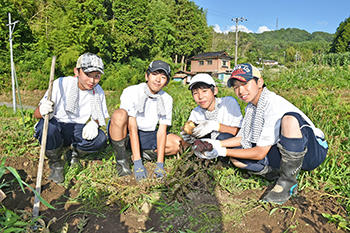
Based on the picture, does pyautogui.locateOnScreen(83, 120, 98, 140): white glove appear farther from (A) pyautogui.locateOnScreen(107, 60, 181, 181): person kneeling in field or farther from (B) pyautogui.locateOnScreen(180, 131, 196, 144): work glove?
(B) pyautogui.locateOnScreen(180, 131, 196, 144): work glove

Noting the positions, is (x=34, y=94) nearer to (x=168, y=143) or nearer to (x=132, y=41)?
(x=132, y=41)

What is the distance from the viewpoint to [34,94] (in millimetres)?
11203

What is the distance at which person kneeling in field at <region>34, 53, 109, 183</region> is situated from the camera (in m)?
2.01

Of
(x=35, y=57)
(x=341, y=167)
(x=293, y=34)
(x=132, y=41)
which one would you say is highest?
(x=293, y=34)

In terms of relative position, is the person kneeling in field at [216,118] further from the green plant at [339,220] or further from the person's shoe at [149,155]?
the green plant at [339,220]

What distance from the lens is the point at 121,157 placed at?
7.20 feet

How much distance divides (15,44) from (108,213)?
13.9 meters

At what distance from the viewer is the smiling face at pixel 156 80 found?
2.14 meters

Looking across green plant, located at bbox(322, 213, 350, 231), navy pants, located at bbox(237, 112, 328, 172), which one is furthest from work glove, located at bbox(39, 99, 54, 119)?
green plant, located at bbox(322, 213, 350, 231)

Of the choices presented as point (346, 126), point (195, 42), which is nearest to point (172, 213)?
point (346, 126)

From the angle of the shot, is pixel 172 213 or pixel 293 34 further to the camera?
pixel 293 34

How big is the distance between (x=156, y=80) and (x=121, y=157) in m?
0.82

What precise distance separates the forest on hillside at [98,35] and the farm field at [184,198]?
513 cm

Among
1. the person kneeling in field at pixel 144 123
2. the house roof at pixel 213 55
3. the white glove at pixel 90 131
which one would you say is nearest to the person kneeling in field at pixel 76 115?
the white glove at pixel 90 131
